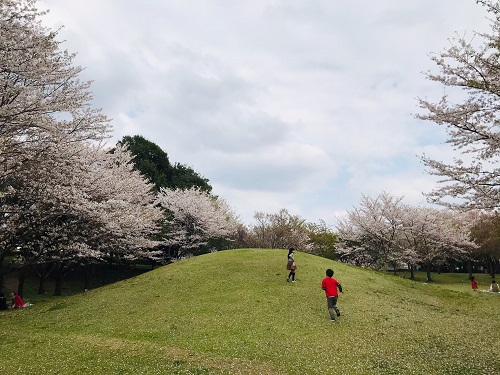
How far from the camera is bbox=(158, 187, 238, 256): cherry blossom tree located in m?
57.4

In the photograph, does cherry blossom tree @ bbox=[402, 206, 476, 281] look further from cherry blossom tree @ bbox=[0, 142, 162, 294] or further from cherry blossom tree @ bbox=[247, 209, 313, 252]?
cherry blossom tree @ bbox=[0, 142, 162, 294]

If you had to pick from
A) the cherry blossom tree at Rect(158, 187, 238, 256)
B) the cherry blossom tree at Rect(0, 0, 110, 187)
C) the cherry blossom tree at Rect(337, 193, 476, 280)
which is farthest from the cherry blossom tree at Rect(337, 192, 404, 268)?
the cherry blossom tree at Rect(0, 0, 110, 187)

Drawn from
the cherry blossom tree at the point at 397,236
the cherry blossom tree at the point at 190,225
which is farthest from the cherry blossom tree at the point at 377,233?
the cherry blossom tree at the point at 190,225

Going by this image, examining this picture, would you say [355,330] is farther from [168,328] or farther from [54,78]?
[54,78]

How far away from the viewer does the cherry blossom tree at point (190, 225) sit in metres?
57.4

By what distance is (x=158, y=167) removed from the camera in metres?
74.2

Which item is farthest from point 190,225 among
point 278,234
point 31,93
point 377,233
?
point 31,93

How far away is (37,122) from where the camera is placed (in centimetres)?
1595

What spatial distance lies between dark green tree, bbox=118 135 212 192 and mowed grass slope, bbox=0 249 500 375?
1483 inches

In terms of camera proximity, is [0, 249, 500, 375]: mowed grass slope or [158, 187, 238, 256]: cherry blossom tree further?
[158, 187, 238, 256]: cherry blossom tree

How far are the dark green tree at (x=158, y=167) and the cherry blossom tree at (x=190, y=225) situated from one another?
10.4m

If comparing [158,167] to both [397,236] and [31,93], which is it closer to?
[397,236]

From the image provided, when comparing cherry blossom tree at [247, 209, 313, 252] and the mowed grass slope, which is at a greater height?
cherry blossom tree at [247, 209, 313, 252]

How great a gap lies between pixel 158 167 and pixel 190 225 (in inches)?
791
